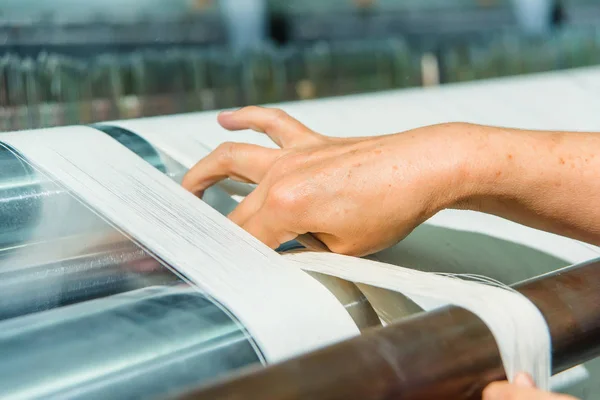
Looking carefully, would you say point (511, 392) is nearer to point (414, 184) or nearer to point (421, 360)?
point (421, 360)

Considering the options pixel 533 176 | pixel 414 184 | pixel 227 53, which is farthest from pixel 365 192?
pixel 227 53

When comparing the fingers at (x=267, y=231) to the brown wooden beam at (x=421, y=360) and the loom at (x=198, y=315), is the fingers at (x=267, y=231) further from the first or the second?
the brown wooden beam at (x=421, y=360)

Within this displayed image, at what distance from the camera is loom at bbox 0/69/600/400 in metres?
0.29

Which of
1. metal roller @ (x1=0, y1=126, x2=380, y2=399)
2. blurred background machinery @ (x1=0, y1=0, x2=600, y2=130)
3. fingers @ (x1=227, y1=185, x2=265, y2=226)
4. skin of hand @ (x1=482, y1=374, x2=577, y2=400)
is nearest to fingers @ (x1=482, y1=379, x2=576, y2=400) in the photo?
skin of hand @ (x1=482, y1=374, x2=577, y2=400)

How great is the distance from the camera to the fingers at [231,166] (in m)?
0.56

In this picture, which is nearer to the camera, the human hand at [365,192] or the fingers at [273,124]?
the human hand at [365,192]

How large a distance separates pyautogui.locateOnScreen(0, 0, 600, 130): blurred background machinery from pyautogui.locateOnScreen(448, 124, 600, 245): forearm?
0.94m

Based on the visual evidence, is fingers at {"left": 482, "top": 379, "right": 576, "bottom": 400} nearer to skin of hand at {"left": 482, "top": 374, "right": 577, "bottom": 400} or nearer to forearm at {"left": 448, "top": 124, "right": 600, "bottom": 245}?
skin of hand at {"left": 482, "top": 374, "right": 577, "bottom": 400}

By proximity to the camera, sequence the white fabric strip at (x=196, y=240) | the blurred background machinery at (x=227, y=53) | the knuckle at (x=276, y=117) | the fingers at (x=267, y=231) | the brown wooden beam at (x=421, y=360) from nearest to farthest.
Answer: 1. the brown wooden beam at (x=421, y=360)
2. the white fabric strip at (x=196, y=240)
3. the fingers at (x=267, y=231)
4. the knuckle at (x=276, y=117)
5. the blurred background machinery at (x=227, y=53)

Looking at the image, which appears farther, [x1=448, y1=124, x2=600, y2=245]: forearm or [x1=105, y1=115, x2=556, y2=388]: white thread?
[x1=448, y1=124, x2=600, y2=245]: forearm

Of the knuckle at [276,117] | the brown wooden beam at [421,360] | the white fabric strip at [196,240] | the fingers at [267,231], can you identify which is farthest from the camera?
the knuckle at [276,117]

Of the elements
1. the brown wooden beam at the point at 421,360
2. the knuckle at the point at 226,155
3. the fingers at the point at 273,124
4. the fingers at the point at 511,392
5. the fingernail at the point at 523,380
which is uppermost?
the fingers at the point at 273,124

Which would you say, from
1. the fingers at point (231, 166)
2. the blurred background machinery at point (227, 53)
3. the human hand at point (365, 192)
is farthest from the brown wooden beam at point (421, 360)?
the blurred background machinery at point (227, 53)

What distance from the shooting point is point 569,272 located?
0.40 m
